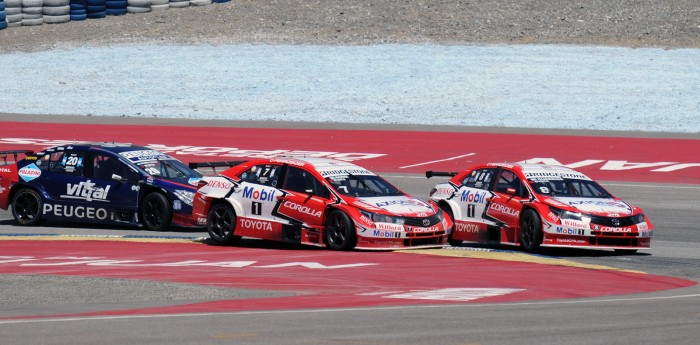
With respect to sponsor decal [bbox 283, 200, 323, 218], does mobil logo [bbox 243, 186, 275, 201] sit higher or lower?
higher

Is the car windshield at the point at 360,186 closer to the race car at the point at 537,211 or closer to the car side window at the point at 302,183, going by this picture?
the car side window at the point at 302,183

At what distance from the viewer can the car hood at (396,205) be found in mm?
17345

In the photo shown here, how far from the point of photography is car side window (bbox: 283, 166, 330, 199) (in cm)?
1784

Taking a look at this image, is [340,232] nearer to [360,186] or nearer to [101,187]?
[360,186]

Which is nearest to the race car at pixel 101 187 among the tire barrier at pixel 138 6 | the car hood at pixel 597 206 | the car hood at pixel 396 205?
the car hood at pixel 396 205

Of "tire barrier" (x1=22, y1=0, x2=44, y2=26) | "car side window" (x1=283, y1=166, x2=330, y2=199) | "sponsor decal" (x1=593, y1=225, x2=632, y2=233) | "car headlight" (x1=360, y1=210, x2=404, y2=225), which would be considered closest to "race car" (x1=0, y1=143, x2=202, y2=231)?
"car side window" (x1=283, y1=166, x2=330, y2=199)

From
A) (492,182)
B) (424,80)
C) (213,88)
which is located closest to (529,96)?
(424,80)

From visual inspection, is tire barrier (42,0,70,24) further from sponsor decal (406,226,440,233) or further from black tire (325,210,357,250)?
sponsor decal (406,226,440,233)

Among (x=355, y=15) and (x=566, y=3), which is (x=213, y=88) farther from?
(x=566, y=3)

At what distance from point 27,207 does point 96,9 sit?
28951mm

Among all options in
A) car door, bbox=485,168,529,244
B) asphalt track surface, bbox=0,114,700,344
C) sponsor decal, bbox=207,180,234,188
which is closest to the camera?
asphalt track surface, bbox=0,114,700,344

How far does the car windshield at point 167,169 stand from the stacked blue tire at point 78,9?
29.0 meters

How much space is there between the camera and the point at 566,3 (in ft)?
155

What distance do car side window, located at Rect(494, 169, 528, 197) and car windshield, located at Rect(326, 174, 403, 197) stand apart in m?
1.41
